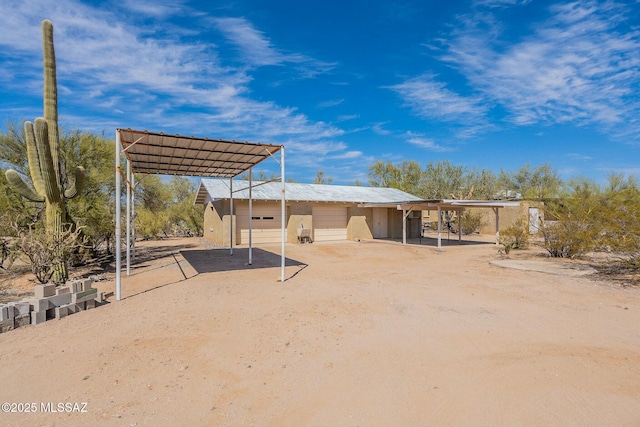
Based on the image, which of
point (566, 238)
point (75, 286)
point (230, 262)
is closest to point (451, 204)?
point (566, 238)

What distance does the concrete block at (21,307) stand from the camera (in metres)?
5.30

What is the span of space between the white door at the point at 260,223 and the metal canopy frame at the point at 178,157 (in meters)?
4.87

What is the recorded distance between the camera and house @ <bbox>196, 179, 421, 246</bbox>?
18312 mm

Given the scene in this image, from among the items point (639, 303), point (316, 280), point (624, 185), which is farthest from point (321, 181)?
point (639, 303)

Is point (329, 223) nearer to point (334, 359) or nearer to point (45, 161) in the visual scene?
point (45, 161)

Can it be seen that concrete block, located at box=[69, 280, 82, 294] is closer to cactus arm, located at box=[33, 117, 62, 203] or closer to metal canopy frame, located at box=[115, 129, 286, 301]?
metal canopy frame, located at box=[115, 129, 286, 301]

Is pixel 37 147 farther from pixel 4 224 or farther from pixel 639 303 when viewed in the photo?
pixel 639 303

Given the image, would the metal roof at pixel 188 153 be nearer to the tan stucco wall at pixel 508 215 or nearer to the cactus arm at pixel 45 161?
the cactus arm at pixel 45 161

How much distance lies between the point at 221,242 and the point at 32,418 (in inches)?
611

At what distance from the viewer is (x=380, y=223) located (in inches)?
904

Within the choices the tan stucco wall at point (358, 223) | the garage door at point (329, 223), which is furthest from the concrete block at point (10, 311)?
the tan stucco wall at point (358, 223)

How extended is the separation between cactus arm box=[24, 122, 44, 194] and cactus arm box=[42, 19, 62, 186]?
343 millimetres

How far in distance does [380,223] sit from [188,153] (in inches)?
597

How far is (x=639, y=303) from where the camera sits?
21.6ft
